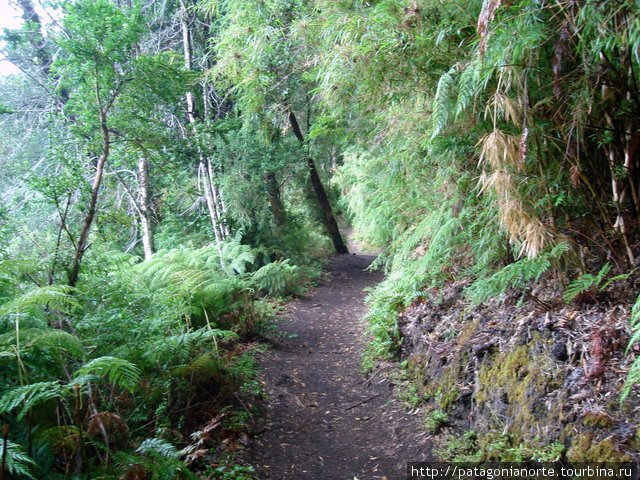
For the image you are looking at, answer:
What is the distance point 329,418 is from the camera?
5.02 metres

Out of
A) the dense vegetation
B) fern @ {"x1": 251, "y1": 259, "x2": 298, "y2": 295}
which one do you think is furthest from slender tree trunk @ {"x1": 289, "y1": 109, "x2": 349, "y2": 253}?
the dense vegetation

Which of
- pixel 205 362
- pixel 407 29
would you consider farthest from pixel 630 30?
pixel 205 362

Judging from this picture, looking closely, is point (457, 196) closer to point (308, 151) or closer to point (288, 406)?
point (288, 406)

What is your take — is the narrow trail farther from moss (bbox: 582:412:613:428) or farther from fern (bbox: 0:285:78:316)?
fern (bbox: 0:285:78:316)

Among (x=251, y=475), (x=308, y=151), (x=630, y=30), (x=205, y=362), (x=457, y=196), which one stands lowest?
(x=251, y=475)

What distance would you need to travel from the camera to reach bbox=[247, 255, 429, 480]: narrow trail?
13.2 ft

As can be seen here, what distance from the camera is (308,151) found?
11.9 m

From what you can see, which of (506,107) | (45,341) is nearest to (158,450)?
(45,341)

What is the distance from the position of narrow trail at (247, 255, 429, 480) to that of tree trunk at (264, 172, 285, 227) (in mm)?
4556

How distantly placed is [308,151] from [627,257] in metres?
9.13

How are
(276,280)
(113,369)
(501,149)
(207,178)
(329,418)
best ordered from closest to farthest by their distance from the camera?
(113,369), (501,149), (329,418), (276,280), (207,178)

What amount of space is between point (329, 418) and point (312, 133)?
200 inches

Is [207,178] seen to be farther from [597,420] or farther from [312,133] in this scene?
[597,420]

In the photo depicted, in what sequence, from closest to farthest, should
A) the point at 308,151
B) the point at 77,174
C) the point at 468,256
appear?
the point at 77,174
the point at 468,256
the point at 308,151
